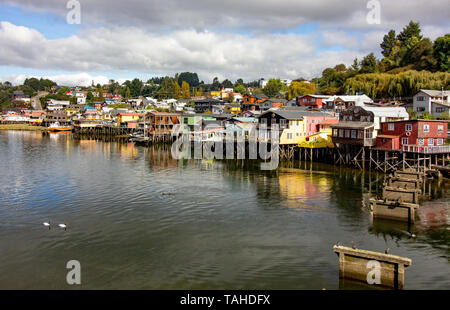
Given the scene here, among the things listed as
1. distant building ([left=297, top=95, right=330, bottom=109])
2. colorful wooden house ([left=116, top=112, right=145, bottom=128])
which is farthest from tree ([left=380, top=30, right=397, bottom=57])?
colorful wooden house ([left=116, top=112, right=145, bottom=128])

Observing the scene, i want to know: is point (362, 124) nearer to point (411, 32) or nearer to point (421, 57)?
point (421, 57)

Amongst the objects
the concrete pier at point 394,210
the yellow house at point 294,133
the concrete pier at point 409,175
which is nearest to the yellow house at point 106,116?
the yellow house at point 294,133

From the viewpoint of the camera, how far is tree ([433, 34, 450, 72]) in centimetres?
7838

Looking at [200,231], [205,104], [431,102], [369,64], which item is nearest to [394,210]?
[200,231]

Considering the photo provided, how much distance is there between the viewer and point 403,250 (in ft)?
65.9

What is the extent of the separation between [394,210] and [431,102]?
43.2 meters

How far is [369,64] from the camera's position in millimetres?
100062

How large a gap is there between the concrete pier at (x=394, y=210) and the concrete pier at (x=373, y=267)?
10178 millimetres

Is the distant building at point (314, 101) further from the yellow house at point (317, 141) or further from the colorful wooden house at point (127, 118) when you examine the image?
the colorful wooden house at point (127, 118)

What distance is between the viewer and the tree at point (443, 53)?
78.4 meters

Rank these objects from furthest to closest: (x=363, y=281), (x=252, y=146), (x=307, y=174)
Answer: (x=252, y=146) → (x=307, y=174) → (x=363, y=281)

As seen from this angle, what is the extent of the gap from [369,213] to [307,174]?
52.3 feet

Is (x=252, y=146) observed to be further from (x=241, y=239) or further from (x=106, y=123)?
(x=106, y=123)

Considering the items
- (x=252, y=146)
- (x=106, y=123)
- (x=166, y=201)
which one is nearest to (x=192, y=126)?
(x=252, y=146)
